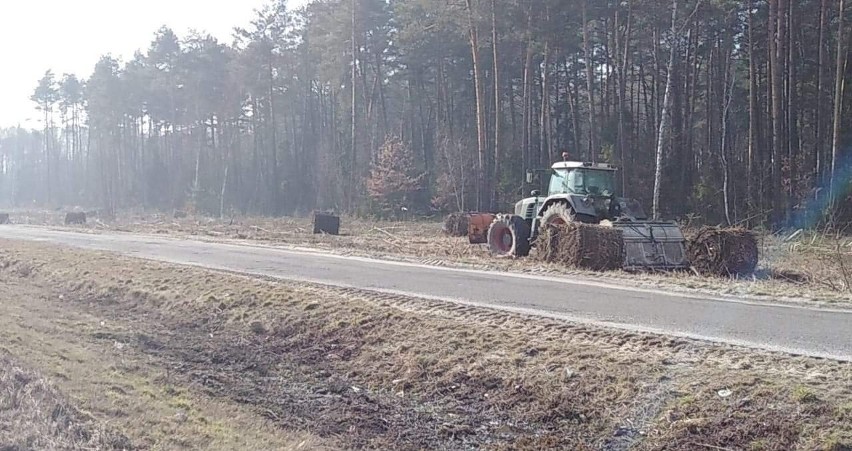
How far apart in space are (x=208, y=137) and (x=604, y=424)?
216 feet

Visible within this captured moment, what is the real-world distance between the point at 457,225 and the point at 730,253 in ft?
40.6

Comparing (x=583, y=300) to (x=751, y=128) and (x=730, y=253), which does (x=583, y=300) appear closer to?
(x=730, y=253)

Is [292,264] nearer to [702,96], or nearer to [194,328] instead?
[194,328]

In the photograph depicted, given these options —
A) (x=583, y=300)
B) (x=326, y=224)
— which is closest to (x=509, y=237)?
(x=583, y=300)

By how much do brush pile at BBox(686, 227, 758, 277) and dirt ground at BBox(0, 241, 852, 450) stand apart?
21.5 ft

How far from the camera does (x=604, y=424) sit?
736 centimetres

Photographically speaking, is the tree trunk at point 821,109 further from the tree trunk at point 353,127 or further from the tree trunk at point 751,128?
the tree trunk at point 353,127

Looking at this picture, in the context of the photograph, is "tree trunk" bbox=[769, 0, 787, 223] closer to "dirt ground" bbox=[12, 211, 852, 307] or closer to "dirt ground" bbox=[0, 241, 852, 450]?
"dirt ground" bbox=[12, 211, 852, 307]

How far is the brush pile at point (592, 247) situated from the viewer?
15.5m

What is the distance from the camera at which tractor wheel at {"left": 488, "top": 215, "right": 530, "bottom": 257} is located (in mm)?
19016

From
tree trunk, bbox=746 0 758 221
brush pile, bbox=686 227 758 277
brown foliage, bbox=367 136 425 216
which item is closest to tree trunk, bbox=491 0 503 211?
brown foliage, bbox=367 136 425 216

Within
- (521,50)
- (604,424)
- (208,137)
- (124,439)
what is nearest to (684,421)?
(604,424)

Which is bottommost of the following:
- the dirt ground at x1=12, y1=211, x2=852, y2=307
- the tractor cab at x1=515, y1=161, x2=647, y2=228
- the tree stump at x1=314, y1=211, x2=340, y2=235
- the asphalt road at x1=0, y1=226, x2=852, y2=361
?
the asphalt road at x1=0, y1=226, x2=852, y2=361

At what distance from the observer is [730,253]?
1527 centimetres
